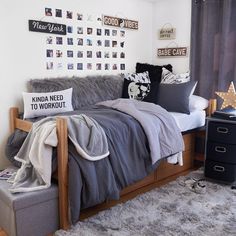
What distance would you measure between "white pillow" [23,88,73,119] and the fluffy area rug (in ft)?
3.13

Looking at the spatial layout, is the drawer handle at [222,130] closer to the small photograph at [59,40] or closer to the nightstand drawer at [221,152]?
the nightstand drawer at [221,152]

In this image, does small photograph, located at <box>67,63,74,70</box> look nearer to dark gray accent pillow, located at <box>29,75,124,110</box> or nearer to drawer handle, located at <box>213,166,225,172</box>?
dark gray accent pillow, located at <box>29,75,124,110</box>

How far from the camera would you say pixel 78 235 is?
1.86 metres

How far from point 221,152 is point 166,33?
66.9 inches

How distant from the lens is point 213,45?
3170 millimetres

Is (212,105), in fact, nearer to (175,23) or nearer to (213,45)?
(213,45)

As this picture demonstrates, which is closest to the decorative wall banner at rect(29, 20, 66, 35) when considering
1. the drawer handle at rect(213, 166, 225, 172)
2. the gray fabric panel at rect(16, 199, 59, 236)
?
the gray fabric panel at rect(16, 199, 59, 236)

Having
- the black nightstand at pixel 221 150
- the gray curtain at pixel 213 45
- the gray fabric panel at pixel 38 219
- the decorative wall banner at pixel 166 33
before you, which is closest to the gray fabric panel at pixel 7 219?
the gray fabric panel at pixel 38 219

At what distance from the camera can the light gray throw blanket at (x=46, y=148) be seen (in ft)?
6.01

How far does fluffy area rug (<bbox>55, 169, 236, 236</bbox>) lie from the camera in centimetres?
190

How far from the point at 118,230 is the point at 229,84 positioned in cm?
198

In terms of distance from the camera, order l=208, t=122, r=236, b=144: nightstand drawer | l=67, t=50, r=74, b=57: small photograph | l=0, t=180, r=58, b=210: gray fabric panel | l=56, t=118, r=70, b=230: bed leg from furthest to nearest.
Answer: l=67, t=50, r=74, b=57: small photograph < l=208, t=122, r=236, b=144: nightstand drawer < l=56, t=118, r=70, b=230: bed leg < l=0, t=180, r=58, b=210: gray fabric panel

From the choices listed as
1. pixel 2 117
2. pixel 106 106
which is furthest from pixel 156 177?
pixel 2 117

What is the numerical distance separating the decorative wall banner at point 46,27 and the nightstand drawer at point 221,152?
1.78 meters
